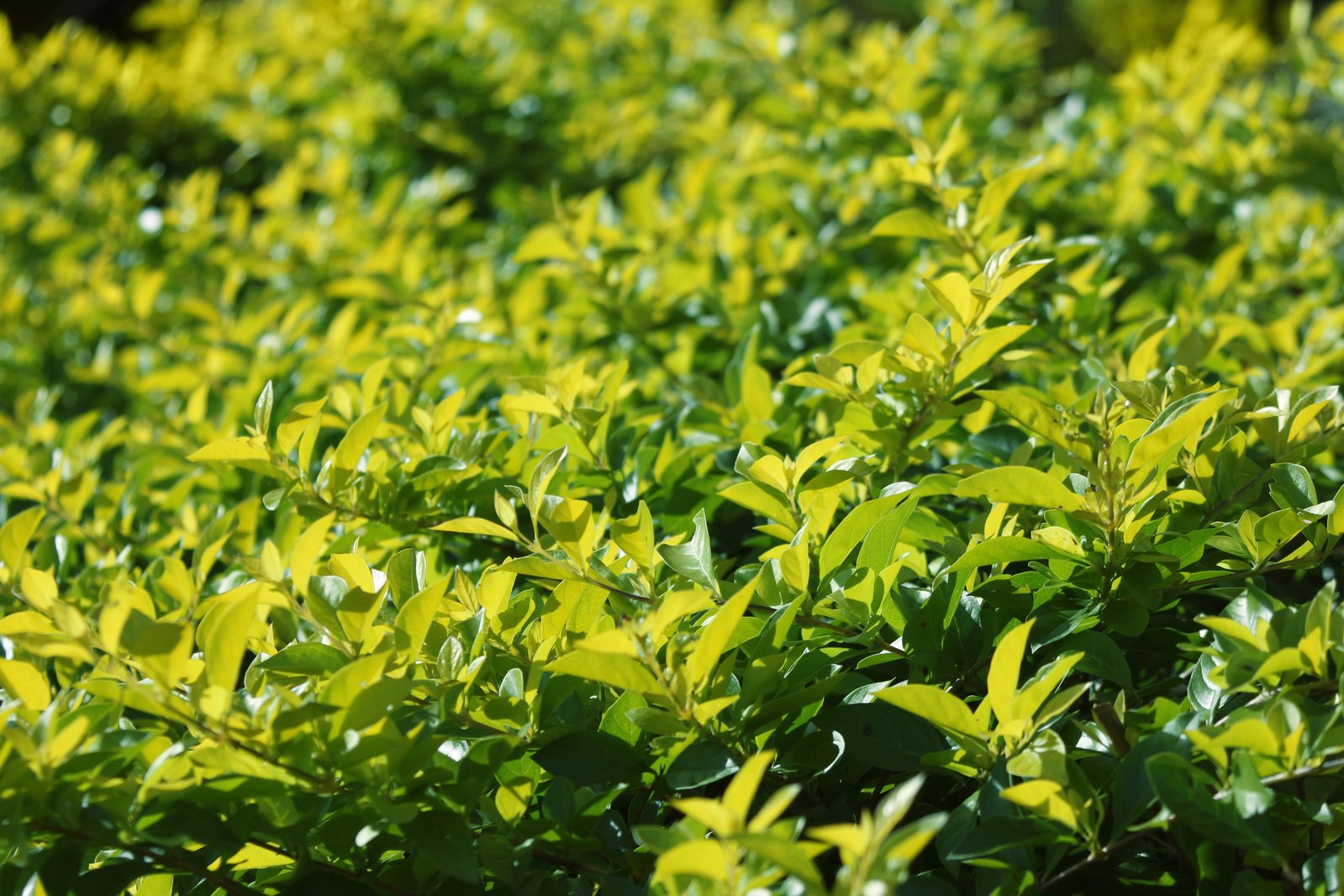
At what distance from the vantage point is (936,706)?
3.71ft

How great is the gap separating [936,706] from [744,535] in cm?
77

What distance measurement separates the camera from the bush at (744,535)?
111cm

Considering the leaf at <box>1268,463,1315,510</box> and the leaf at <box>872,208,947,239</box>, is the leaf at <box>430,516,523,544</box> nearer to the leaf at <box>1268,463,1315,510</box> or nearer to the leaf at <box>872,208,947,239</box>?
the leaf at <box>872,208,947,239</box>

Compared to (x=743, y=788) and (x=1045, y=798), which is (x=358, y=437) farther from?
(x=1045, y=798)

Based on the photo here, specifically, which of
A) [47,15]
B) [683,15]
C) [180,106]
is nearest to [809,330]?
[683,15]

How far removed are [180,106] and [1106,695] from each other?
4909mm

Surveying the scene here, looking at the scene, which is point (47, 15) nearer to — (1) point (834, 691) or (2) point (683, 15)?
(2) point (683, 15)

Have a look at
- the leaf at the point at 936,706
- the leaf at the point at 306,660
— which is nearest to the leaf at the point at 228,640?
the leaf at the point at 306,660

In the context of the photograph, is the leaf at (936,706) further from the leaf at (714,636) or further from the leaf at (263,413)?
the leaf at (263,413)

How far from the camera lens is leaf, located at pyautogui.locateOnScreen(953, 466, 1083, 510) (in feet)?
4.14

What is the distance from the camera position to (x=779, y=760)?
1303 mm

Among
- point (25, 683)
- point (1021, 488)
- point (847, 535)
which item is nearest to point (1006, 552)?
point (1021, 488)

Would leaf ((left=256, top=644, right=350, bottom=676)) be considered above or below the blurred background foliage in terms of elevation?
above

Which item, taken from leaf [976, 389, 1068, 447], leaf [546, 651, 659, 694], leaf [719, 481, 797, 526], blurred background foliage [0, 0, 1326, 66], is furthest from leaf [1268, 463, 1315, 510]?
blurred background foliage [0, 0, 1326, 66]
